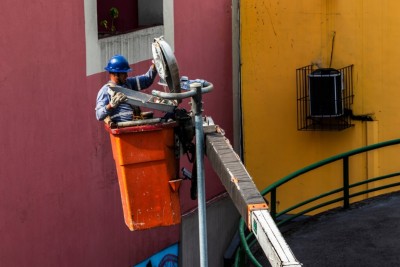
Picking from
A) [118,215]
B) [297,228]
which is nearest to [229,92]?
[118,215]

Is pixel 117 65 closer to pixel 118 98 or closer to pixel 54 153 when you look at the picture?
pixel 118 98

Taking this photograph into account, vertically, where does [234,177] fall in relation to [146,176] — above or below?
above

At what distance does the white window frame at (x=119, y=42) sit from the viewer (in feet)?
50.5

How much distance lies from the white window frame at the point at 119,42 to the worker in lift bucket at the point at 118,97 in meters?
4.41

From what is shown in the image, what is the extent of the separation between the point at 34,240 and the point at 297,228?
3.51m

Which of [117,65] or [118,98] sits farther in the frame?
[117,65]

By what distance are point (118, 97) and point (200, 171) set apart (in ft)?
5.06

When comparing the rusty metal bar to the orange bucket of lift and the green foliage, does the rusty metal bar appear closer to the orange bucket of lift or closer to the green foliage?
the orange bucket of lift

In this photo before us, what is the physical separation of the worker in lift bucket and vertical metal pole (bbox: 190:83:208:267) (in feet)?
3.93

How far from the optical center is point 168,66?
30.1ft

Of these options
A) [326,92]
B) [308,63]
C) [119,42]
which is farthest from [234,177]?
[308,63]

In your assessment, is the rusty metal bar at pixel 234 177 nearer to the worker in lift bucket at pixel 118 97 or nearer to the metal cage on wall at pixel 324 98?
the worker in lift bucket at pixel 118 97

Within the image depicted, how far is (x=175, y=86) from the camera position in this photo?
9.16m

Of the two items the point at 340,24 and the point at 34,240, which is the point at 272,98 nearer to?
the point at 340,24
